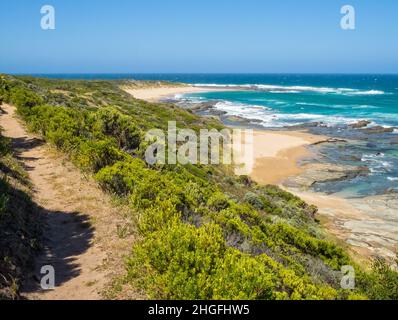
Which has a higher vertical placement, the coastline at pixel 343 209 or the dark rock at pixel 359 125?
the dark rock at pixel 359 125

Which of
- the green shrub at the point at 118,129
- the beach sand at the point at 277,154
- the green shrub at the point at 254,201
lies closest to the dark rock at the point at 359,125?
the beach sand at the point at 277,154

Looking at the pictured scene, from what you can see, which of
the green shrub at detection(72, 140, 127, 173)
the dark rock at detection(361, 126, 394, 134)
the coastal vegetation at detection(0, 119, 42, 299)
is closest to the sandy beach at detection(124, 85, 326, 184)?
the dark rock at detection(361, 126, 394, 134)

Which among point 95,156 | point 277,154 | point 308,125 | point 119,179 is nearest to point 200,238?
point 119,179

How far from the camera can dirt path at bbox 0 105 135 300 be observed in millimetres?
6250

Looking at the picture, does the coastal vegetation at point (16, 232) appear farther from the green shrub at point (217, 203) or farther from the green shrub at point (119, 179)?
the green shrub at point (217, 203)

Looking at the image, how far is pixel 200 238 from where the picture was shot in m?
6.26

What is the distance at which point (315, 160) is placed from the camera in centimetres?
3152

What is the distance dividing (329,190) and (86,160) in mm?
16913

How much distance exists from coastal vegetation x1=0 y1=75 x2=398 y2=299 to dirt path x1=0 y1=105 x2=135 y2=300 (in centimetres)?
40

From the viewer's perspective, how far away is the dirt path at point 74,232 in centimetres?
625

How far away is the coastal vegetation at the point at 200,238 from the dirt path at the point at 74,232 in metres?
0.40

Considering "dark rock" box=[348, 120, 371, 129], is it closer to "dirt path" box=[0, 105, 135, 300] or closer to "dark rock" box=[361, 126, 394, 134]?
"dark rock" box=[361, 126, 394, 134]

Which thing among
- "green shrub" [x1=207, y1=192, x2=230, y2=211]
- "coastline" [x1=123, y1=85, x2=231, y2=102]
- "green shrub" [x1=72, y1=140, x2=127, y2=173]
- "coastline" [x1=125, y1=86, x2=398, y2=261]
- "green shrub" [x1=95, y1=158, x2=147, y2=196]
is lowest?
"coastline" [x1=125, y1=86, x2=398, y2=261]
